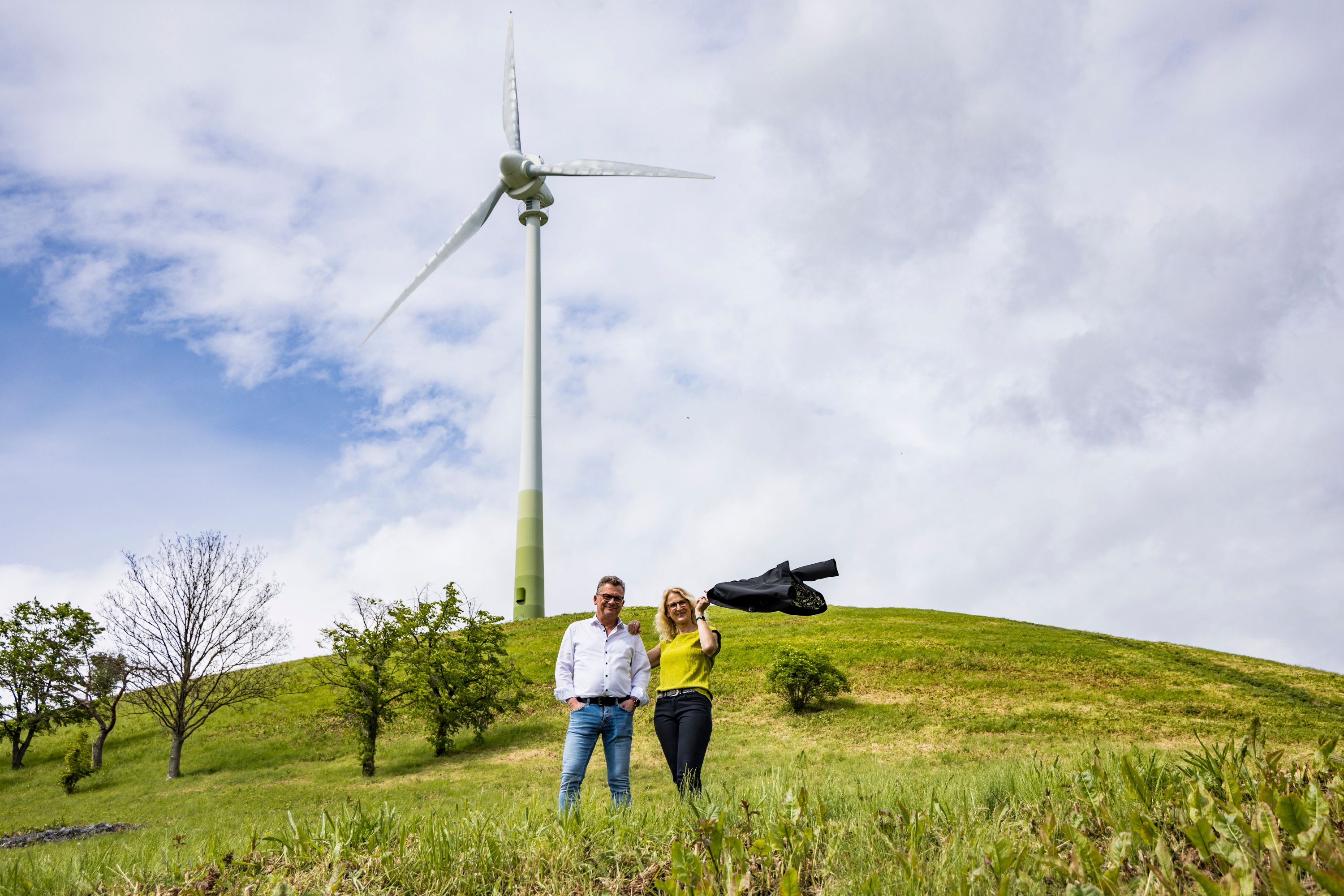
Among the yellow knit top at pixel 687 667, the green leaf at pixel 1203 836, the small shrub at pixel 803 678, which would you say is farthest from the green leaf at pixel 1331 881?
the small shrub at pixel 803 678

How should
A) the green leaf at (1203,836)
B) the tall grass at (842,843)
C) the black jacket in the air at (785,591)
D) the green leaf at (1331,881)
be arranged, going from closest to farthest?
the green leaf at (1331,881)
the green leaf at (1203,836)
the tall grass at (842,843)
the black jacket in the air at (785,591)

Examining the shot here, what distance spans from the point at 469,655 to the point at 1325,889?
26.4 m

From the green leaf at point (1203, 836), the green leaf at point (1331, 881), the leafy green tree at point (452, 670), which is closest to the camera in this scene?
the green leaf at point (1331, 881)

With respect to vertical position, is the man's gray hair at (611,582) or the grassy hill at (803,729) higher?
the man's gray hair at (611,582)

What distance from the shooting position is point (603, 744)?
6.76m

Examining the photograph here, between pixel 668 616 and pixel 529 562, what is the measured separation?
43.6m

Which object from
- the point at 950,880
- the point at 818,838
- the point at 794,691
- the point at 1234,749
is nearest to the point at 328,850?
the point at 818,838

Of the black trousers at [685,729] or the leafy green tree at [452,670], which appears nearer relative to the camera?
Result: the black trousers at [685,729]

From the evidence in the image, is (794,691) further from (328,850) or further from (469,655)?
(328,850)

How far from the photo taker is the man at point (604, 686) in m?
6.66

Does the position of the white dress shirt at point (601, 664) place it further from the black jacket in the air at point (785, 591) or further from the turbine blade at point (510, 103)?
the turbine blade at point (510, 103)

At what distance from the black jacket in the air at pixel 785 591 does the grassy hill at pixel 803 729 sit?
5.52 m

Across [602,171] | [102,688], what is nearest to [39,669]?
[102,688]

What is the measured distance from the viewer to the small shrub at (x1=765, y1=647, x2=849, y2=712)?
84.5ft
